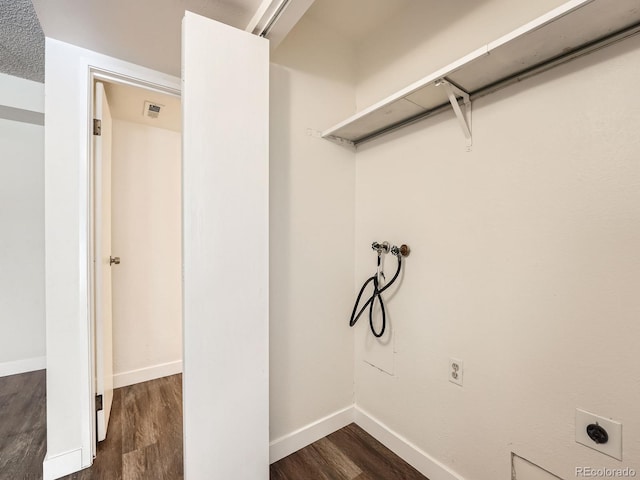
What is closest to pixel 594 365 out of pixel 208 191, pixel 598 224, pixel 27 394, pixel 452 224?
pixel 598 224

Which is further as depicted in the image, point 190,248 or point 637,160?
point 190,248

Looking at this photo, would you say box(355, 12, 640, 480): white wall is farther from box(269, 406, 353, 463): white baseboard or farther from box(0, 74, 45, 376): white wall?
box(0, 74, 45, 376): white wall

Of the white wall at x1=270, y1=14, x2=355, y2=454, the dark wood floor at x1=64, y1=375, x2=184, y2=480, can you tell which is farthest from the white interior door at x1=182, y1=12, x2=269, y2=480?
the dark wood floor at x1=64, y1=375, x2=184, y2=480

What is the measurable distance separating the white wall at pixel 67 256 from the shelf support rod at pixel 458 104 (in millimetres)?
1732

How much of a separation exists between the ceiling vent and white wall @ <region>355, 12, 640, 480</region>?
70.0 inches

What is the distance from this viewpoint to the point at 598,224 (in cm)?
95

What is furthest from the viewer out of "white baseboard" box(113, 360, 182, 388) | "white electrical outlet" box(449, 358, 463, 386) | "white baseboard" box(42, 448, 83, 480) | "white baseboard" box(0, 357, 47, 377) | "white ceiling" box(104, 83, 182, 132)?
"white baseboard" box(0, 357, 47, 377)

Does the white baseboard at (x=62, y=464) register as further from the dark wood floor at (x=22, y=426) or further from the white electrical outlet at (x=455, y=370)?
the white electrical outlet at (x=455, y=370)

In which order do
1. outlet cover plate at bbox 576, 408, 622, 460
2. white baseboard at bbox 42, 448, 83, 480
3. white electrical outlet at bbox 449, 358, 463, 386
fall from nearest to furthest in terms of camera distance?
outlet cover plate at bbox 576, 408, 622, 460, white electrical outlet at bbox 449, 358, 463, 386, white baseboard at bbox 42, 448, 83, 480

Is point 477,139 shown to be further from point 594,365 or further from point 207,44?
point 207,44

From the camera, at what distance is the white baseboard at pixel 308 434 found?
62.5 inches

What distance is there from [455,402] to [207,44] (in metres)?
1.99

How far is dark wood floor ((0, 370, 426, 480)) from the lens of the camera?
1.49 m

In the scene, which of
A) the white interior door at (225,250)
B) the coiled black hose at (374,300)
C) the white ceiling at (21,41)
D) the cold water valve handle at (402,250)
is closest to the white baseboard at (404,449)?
the coiled black hose at (374,300)
